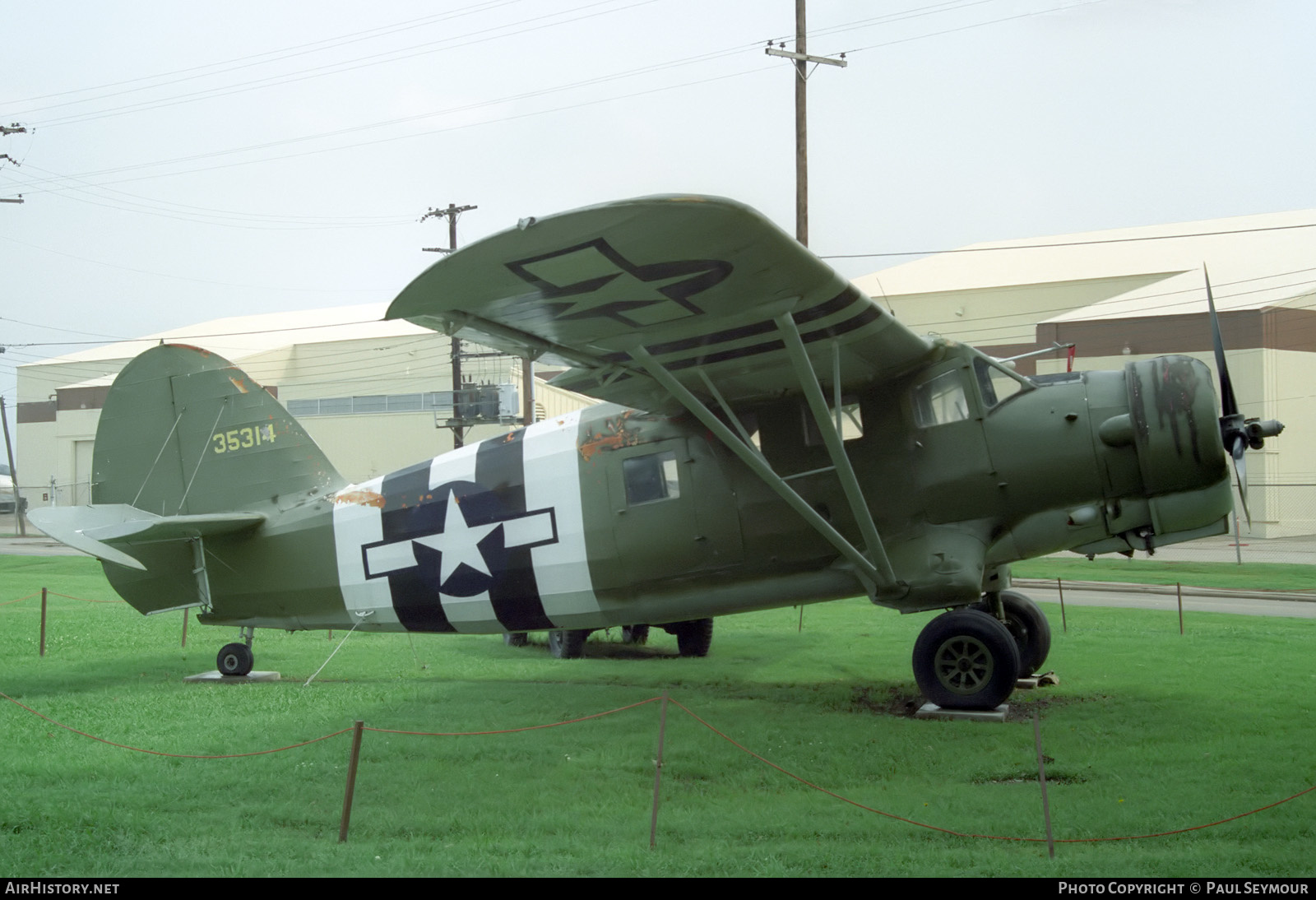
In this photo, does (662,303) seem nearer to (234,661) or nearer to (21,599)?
(234,661)

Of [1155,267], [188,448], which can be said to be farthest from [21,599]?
[1155,267]

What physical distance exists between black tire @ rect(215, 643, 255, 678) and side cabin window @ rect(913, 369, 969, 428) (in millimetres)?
8339

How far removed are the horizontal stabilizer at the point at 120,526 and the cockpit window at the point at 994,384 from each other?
836cm

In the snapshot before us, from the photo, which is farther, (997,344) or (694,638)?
(997,344)

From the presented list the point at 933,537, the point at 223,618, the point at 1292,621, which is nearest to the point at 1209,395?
the point at 933,537

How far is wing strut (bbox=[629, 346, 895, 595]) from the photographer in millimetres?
7996

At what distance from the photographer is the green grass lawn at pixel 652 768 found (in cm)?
600

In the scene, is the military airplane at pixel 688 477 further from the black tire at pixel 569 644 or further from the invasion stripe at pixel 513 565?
the black tire at pixel 569 644

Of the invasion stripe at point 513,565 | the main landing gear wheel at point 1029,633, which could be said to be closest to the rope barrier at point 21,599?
the invasion stripe at point 513,565

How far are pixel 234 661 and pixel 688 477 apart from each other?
6188 mm

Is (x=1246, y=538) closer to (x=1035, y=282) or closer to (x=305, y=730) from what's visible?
(x=1035, y=282)

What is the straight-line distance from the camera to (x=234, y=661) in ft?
→ 40.2

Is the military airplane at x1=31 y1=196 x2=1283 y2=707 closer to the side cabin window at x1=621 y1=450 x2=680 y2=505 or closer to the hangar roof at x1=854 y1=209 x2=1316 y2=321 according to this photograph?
the side cabin window at x1=621 y1=450 x2=680 y2=505

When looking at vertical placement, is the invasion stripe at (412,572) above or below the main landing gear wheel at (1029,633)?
above
